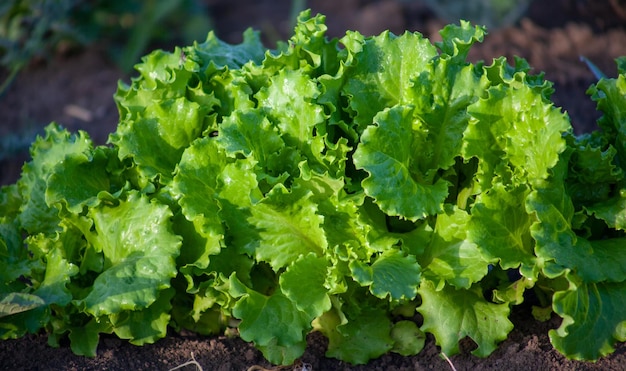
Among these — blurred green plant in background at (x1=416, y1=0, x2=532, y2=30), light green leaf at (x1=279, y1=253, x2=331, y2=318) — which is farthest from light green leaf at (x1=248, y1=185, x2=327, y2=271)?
blurred green plant in background at (x1=416, y1=0, x2=532, y2=30)

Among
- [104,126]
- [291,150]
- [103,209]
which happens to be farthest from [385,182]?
[104,126]

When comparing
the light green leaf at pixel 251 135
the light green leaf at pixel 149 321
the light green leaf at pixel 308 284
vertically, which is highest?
the light green leaf at pixel 251 135

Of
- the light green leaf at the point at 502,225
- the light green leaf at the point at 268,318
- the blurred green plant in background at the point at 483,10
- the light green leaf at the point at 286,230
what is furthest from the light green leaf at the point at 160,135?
the blurred green plant in background at the point at 483,10

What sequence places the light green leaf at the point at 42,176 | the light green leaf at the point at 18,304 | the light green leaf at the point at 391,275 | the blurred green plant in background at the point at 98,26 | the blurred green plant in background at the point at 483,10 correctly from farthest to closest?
1. the blurred green plant in background at the point at 483,10
2. the blurred green plant in background at the point at 98,26
3. the light green leaf at the point at 42,176
4. the light green leaf at the point at 18,304
5. the light green leaf at the point at 391,275

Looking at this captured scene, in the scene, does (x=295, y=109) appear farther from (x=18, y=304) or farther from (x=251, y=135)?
(x=18, y=304)

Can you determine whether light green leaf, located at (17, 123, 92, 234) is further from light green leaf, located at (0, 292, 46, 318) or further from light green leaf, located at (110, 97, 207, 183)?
light green leaf, located at (0, 292, 46, 318)

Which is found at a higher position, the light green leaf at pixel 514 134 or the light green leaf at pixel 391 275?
the light green leaf at pixel 514 134

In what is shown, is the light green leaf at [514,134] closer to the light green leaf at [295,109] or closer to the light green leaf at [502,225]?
the light green leaf at [502,225]
